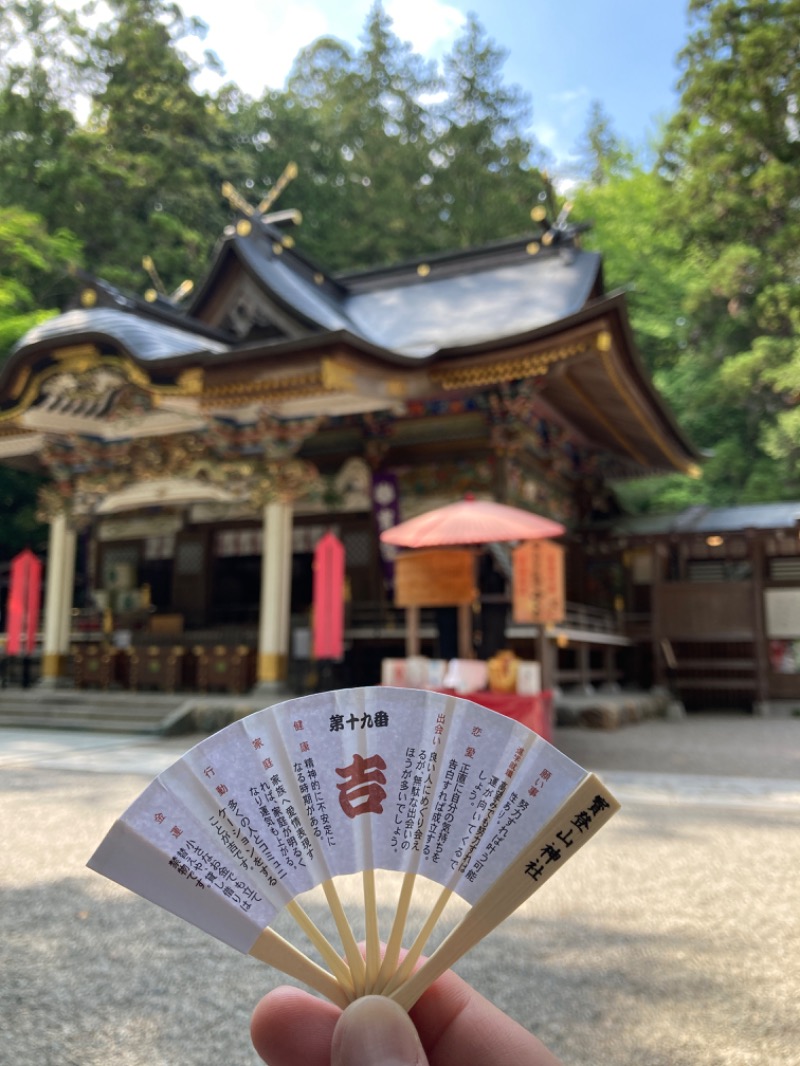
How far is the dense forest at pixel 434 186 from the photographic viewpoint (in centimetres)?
1578

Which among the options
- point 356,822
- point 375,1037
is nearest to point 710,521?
point 356,822

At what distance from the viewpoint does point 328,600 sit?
28.6 ft

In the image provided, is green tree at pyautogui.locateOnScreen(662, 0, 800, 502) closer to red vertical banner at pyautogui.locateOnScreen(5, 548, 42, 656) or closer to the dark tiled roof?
the dark tiled roof

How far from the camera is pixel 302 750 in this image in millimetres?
1023

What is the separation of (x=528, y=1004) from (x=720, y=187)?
59.3 feet

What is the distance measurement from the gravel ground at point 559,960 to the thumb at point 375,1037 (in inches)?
50.1

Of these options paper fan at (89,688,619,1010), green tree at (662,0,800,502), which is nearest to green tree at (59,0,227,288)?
green tree at (662,0,800,502)

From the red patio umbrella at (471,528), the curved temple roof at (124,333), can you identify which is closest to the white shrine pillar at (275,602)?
the curved temple roof at (124,333)

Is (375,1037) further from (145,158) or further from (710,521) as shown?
(145,158)

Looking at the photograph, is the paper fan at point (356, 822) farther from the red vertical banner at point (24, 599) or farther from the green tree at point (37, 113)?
the green tree at point (37, 113)

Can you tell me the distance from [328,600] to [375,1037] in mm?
7898

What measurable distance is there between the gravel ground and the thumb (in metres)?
1.27

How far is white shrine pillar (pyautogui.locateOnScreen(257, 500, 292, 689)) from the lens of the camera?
9406 millimetres

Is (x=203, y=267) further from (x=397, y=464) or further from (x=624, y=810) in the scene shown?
(x=624, y=810)
